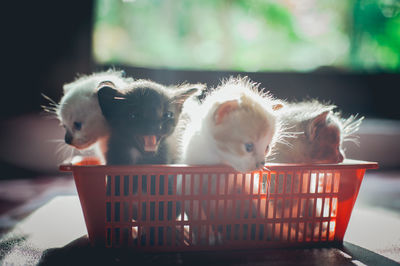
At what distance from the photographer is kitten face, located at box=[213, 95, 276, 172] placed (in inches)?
32.0

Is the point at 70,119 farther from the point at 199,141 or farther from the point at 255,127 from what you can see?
the point at 255,127

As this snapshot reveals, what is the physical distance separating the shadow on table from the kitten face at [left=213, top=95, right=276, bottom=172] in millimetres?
224

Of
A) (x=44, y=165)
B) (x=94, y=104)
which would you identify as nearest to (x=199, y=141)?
(x=94, y=104)

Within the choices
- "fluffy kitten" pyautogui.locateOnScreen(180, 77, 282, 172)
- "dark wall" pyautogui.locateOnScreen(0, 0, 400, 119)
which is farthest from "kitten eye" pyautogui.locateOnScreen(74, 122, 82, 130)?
"dark wall" pyautogui.locateOnScreen(0, 0, 400, 119)

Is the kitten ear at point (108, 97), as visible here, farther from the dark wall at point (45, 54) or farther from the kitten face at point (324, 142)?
the dark wall at point (45, 54)

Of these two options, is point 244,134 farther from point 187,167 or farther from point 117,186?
point 117,186

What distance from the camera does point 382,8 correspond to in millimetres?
2648

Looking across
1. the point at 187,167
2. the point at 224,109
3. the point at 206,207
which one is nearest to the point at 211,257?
the point at 206,207

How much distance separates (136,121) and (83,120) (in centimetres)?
19

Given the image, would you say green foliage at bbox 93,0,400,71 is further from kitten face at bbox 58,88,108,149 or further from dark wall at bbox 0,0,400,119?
kitten face at bbox 58,88,108,149

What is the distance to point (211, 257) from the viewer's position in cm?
78

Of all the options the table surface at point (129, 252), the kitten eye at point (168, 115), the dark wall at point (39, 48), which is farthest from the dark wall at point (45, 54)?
the kitten eye at point (168, 115)

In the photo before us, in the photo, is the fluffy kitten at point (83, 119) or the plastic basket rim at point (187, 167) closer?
the plastic basket rim at point (187, 167)

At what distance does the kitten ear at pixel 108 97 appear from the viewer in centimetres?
83
